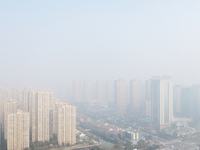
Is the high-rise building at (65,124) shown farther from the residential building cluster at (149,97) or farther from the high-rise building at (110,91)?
the high-rise building at (110,91)

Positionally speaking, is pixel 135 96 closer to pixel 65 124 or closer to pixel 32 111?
pixel 65 124

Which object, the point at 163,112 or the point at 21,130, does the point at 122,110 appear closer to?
the point at 163,112

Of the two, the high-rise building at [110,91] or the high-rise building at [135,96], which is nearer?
the high-rise building at [135,96]

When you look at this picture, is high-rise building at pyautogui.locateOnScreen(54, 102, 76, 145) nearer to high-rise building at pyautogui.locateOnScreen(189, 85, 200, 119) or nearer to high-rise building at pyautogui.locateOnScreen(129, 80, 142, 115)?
high-rise building at pyautogui.locateOnScreen(129, 80, 142, 115)

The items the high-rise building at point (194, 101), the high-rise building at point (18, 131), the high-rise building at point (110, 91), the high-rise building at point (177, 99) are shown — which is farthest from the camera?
the high-rise building at point (110, 91)

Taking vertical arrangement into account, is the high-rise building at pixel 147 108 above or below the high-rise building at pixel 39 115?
below

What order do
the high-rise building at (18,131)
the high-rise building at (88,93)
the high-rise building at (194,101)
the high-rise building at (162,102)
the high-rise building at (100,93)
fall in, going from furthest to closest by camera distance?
1. the high-rise building at (100,93)
2. the high-rise building at (88,93)
3. the high-rise building at (194,101)
4. the high-rise building at (162,102)
5. the high-rise building at (18,131)

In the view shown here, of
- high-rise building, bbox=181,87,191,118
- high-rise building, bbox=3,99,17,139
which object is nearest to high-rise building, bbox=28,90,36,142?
high-rise building, bbox=3,99,17,139

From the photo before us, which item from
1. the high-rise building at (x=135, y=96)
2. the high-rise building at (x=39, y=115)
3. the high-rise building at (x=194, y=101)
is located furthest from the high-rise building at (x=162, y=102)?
the high-rise building at (x=39, y=115)
